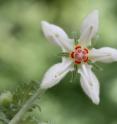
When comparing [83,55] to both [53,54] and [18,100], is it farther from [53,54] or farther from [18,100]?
[53,54]

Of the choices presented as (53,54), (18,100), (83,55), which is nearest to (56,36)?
(83,55)

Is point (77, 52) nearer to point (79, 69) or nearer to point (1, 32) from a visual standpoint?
point (79, 69)

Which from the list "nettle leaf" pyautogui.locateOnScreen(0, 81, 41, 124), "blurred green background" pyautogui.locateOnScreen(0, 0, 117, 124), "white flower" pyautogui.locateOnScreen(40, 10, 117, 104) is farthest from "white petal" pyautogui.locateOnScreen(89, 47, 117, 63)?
"blurred green background" pyautogui.locateOnScreen(0, 0, 117, 124)

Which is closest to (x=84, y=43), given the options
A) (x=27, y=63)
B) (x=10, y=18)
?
(x=27, y=63)

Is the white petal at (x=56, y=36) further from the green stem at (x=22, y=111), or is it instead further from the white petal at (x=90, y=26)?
the green stem at (x=22, y=111)

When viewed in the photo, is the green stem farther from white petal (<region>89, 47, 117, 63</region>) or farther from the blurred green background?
the blurred green background

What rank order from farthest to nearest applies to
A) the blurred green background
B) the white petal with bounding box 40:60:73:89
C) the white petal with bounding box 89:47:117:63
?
1. the blurred green background
2. the white petal with bounding box 89:47:117:63
3. the white petal with bounding box 40:60:73:89
